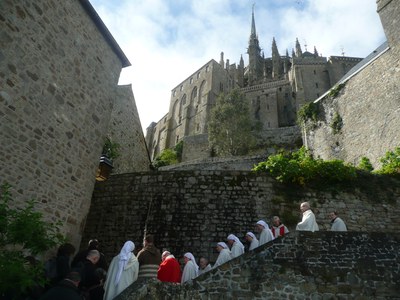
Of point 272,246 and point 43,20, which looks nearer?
point 272,246

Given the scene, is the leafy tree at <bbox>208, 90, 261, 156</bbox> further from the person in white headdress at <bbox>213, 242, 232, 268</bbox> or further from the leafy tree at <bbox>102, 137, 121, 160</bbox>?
the person in white headdress at <bbox>213, 242, 232, 268</bbox>

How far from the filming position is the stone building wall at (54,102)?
7.23m

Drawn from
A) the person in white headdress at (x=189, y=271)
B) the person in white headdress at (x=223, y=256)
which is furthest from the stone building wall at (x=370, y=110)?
the person in white headdress at (x=189, y=271)

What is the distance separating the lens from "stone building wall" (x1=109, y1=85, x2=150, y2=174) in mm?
14625

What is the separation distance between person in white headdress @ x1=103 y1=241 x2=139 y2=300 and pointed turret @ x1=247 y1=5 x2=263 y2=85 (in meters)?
59.1

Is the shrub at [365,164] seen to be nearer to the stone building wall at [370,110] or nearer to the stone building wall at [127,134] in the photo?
the stone building wall at [370,110]

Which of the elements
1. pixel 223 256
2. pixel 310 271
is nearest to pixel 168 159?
pixel 223 256

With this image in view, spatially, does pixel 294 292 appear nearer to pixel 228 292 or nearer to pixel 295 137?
A: pixel 228 292

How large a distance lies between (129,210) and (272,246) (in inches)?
196

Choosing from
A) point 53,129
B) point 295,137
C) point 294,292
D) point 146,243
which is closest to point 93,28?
point 53,129

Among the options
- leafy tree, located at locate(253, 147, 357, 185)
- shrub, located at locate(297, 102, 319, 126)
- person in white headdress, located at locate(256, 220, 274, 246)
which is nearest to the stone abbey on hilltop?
shrub, located at locate(297, 102, 319, 126)

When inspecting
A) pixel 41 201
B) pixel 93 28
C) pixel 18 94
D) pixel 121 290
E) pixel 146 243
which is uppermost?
pixel 93 28

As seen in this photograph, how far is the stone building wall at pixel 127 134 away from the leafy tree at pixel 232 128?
58.5 ft

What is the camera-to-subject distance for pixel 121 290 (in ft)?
18.2
